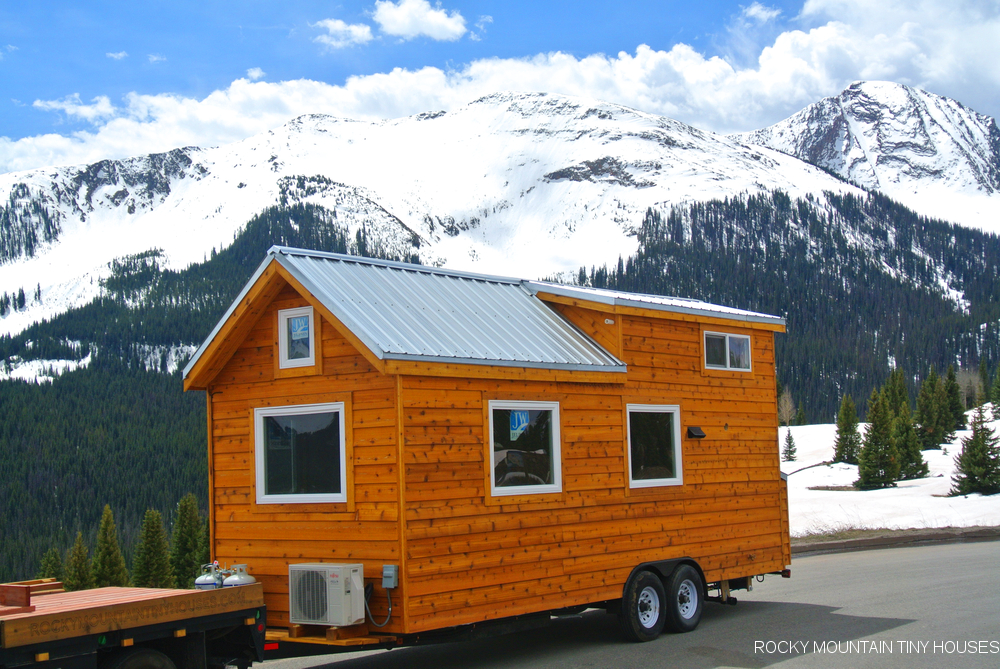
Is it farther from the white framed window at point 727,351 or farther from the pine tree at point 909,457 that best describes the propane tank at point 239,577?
the pine tree at point 909,457

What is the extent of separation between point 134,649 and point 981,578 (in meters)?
13.6

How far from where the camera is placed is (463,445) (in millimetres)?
10438

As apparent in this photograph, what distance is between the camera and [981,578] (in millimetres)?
15586

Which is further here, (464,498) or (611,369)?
(611,369)

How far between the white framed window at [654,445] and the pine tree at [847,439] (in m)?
63.1

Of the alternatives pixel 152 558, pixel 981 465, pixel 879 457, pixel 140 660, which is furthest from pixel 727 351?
pixel 152 558

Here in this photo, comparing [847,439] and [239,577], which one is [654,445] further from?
[847,439]

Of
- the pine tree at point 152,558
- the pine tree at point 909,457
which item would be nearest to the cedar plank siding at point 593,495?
the pine tree at point 909,457

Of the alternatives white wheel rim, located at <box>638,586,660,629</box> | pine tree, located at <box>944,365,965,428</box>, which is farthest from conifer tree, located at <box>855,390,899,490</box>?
white wheel rim, located at <box>638,586,660,629</box>

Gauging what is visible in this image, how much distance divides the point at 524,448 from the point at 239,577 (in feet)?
11.6

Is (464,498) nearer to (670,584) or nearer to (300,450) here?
(300,450)

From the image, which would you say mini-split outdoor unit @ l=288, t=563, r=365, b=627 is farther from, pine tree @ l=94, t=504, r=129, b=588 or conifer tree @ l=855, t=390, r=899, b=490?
pine tree @ l=94, t=504, r=129, b=588

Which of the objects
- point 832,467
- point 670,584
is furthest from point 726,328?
point 832,467

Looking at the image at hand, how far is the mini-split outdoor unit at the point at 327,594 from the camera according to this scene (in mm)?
9406
